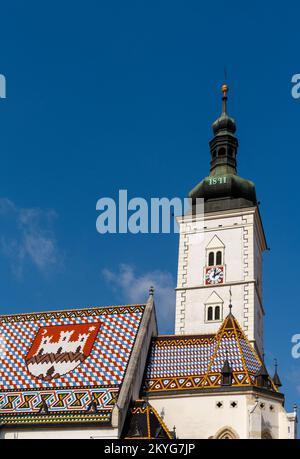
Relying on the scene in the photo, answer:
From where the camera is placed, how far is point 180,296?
43562 mm

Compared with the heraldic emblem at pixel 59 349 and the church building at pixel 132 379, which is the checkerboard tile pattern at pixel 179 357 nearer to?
the church building at pixel 132 379

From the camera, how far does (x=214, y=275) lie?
43562 mm

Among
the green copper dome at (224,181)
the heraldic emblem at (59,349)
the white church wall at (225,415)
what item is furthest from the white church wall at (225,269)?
the white church wall at (225,415)

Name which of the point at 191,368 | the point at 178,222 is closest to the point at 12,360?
the point at 191,368

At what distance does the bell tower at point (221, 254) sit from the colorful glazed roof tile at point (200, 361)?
23.5 feet

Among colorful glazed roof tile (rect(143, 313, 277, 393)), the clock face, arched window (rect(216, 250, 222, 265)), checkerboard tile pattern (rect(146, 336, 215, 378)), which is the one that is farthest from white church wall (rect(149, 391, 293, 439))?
arched window (rect(216, 250, 222, 265))

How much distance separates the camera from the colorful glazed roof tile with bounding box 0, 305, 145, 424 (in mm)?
30344

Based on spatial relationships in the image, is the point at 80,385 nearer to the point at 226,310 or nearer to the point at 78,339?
the point at 78,339

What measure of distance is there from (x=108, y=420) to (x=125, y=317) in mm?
7035

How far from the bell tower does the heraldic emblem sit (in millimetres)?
9251

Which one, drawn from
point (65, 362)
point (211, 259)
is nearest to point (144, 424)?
point (65, 362)

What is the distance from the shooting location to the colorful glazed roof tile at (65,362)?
30.3 meters

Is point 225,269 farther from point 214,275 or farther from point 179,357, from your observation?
point 179,357

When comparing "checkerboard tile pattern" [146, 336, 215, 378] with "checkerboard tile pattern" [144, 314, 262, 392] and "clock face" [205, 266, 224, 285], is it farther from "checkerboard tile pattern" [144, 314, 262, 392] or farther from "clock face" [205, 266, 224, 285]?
"clock face" [205, 266, 224, 285]
